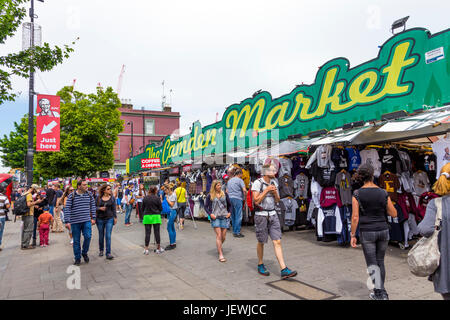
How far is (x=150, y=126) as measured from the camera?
153 ft

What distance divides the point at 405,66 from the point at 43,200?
10597 millimetres

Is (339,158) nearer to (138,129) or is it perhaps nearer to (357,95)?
(357,95)

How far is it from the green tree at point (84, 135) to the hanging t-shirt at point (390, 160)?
79.7 ft

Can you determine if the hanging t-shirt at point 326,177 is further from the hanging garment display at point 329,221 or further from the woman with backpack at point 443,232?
the woman with backpack at point 443,232

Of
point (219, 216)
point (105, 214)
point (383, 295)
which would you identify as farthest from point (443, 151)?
point (105, 214)

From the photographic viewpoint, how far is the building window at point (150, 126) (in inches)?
1822

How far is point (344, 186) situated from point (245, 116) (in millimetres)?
6620

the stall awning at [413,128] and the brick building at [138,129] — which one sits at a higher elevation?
the brick building at [138,129]

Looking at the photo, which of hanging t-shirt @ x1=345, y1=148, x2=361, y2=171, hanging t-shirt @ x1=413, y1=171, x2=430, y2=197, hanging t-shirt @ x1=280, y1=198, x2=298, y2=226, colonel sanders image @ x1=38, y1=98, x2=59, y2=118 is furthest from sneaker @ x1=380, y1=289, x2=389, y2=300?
colonel sanders image @ x1=38, y1=98, x2=59, y2=118

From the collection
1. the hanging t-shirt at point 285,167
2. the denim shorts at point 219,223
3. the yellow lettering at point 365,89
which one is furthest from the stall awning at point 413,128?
the denim shorts at point 219,223

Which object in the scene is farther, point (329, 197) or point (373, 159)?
point (329, 197)

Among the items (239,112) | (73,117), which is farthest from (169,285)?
(73,117)
